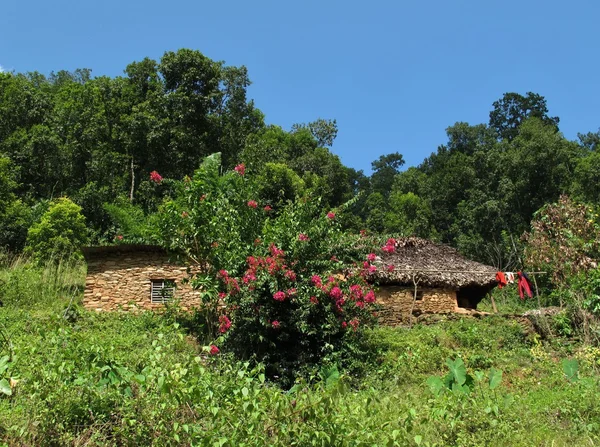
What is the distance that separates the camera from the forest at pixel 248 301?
13.3 feet

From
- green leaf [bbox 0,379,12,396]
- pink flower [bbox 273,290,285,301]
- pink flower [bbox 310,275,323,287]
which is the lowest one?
green leaf [bbox 0,379,12,396]

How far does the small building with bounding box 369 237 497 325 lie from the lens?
14398 mm

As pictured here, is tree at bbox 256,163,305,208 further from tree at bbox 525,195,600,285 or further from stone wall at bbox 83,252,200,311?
tree at bbox 525,195,600,285

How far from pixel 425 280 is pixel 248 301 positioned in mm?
6809

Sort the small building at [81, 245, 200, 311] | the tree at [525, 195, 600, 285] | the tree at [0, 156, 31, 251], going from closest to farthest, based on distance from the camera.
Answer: the tree at [525, 195, 600, 285] < the small building at [81, 245, 200, 311] < the tree at [0, 156, 31, 251]

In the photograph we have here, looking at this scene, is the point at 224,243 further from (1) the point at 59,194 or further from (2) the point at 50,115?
(2) the point at 50,115

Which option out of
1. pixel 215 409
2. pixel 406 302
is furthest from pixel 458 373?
pixel 406 302

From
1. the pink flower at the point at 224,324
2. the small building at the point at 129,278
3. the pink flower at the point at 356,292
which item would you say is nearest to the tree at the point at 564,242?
the pink flower at the point at 356,292

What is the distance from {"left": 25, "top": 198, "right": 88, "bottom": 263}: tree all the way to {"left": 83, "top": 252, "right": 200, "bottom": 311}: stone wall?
372 cm

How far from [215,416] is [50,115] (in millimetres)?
25110

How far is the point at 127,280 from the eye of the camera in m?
13.4

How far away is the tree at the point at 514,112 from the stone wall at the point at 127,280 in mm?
36923

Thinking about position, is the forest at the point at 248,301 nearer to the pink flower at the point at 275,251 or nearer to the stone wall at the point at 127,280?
the pink flower at the point at 275,251

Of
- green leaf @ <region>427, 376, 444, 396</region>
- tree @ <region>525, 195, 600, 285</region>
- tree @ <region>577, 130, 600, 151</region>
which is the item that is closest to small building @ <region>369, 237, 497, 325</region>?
tree @ <region>525, 195, 600, 285</region>
